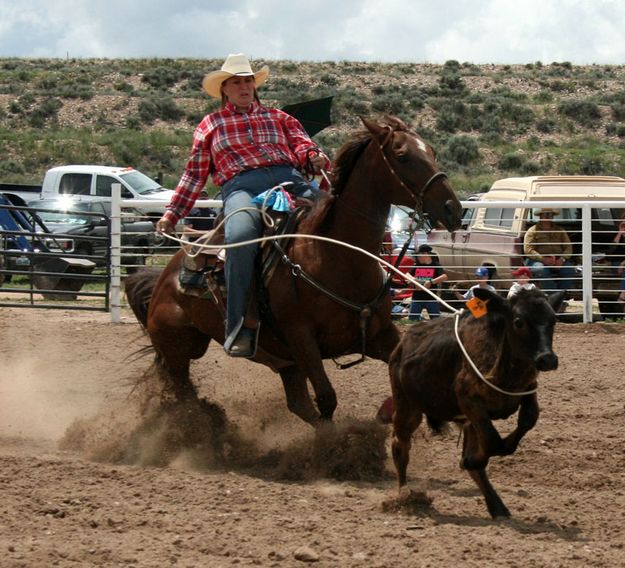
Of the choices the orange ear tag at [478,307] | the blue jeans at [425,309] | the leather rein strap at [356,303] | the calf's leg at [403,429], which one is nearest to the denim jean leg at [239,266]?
the leather rein strap at [356,303]

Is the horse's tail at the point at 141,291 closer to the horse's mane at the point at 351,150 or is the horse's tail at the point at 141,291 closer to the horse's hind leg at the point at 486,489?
the horse's mane at the point at 351,150

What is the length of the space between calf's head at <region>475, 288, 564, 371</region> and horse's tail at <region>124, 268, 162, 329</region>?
150 inches

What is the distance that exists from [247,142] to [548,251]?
6.89 m

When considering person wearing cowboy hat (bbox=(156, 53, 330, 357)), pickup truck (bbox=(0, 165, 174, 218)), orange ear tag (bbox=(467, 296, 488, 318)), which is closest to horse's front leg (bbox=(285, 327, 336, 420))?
person wearing cowboy hat (bbox=(156, 53, 330, 357))

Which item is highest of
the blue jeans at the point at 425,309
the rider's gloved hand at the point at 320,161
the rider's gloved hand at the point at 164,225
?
the rider's gloved hand at the point at 320,161

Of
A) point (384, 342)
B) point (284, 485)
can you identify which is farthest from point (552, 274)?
point (284, 485)

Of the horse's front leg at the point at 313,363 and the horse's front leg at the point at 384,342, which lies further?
the horse's front leg at the point at 384,342

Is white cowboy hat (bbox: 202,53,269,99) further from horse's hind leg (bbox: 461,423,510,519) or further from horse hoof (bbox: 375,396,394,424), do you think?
horse's hind leg (bbox: 461,423,510,519)

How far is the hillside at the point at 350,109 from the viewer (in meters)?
42.1

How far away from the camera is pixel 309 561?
14.6 ft

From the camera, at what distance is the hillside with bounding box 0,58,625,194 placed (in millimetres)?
42094

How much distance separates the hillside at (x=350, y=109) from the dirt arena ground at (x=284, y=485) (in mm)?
27959

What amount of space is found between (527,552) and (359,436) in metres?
2.04

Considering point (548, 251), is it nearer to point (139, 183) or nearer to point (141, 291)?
point (141, 291)
